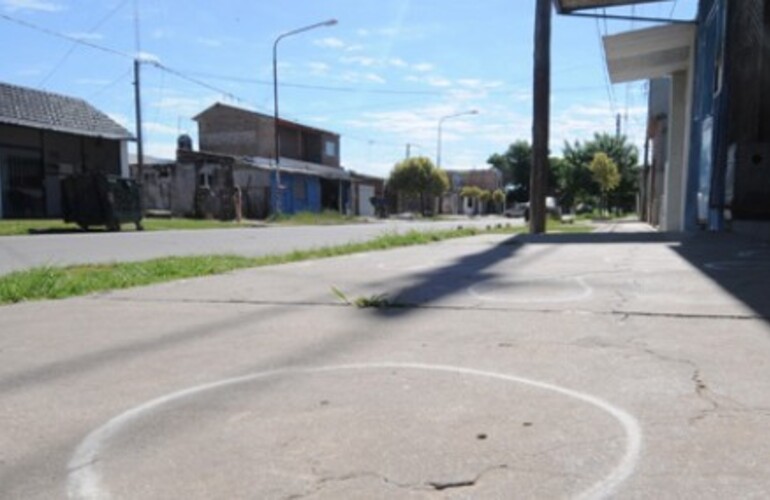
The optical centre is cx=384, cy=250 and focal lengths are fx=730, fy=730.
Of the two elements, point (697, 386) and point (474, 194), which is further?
point (474, 194)

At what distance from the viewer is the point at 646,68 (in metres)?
20.2

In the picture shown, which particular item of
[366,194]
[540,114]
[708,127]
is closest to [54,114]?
[540,114]

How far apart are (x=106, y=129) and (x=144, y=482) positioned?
32.1m

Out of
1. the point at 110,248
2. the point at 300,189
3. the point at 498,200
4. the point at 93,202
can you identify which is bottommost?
the point at 110,248

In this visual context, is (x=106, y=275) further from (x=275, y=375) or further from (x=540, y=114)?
(x=540, y=114)

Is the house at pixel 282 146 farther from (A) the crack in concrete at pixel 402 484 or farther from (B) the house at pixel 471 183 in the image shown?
(A) the crack in concrete at pixel 402 484

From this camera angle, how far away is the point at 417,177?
186ft

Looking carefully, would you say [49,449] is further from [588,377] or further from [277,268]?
[277,268]

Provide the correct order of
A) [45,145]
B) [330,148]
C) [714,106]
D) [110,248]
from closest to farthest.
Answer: [714,106], [110,248], [45,145], [330,148]

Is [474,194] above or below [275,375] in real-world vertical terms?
above

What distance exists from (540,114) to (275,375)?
47.8 ft

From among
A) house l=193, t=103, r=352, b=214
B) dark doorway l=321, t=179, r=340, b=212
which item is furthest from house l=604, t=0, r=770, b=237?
dark doorway l=321, t=179, r=340, b=212

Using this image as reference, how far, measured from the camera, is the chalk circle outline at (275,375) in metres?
2.54

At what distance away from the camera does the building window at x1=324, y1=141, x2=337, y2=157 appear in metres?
57.0
